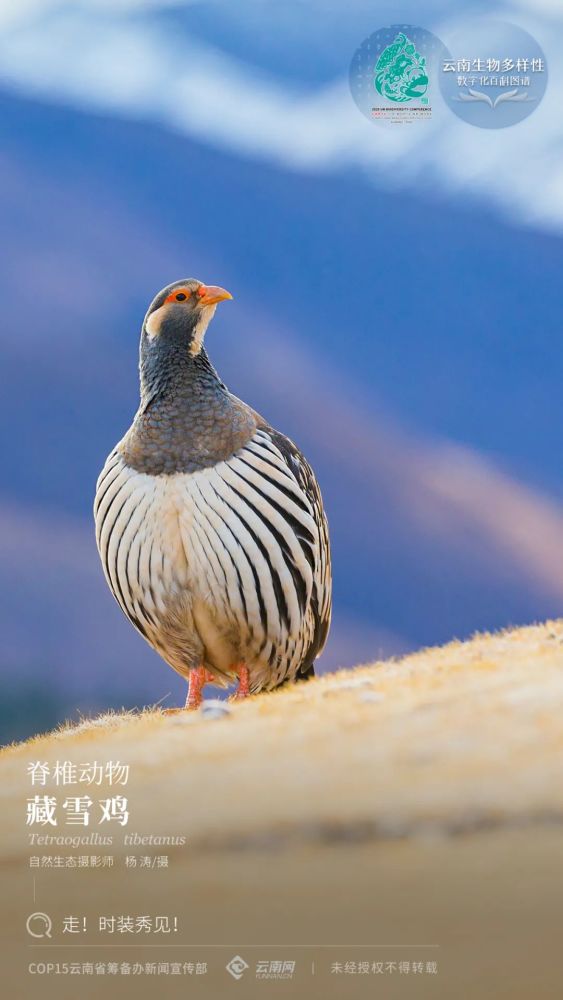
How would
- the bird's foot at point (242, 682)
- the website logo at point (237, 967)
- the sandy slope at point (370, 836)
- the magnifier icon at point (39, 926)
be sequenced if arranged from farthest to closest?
the bird's foot at point (242, 682) < the magnifier icon at point (39, 926) < the website logo at point (237, 967) < the sandy slope at point (370, 836)

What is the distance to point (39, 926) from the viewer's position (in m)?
4.98

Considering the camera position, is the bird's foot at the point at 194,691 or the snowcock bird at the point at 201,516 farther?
the bird's foot at the point at 194,691

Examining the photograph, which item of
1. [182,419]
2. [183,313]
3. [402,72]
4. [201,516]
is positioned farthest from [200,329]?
[402,72]

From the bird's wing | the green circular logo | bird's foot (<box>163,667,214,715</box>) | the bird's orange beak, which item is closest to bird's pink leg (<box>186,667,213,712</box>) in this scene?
bird's foot (<box>163,667,214,715</box>)

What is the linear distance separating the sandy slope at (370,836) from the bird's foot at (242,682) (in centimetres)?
82

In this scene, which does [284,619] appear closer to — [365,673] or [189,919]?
Answer: [365,673]

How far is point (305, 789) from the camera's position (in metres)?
4.70

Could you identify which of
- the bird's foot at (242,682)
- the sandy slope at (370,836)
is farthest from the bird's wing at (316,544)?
the sandy slope at (370,836)

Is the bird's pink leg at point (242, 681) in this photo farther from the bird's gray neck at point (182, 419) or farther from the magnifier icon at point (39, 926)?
the magnifier icon at point (39, 926)

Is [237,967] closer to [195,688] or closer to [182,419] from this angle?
[195,688]

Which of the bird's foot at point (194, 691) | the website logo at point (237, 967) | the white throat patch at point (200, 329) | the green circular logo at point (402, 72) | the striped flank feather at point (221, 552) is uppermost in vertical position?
the green circular logo at point (402, 72)

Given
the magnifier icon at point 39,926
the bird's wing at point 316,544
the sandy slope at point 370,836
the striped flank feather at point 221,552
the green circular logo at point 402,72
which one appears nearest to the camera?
the sandy slope at point 370,836

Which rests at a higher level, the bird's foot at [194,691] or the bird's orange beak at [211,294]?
the bird's orange beak at [211,294]

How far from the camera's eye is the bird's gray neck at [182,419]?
5484mm
